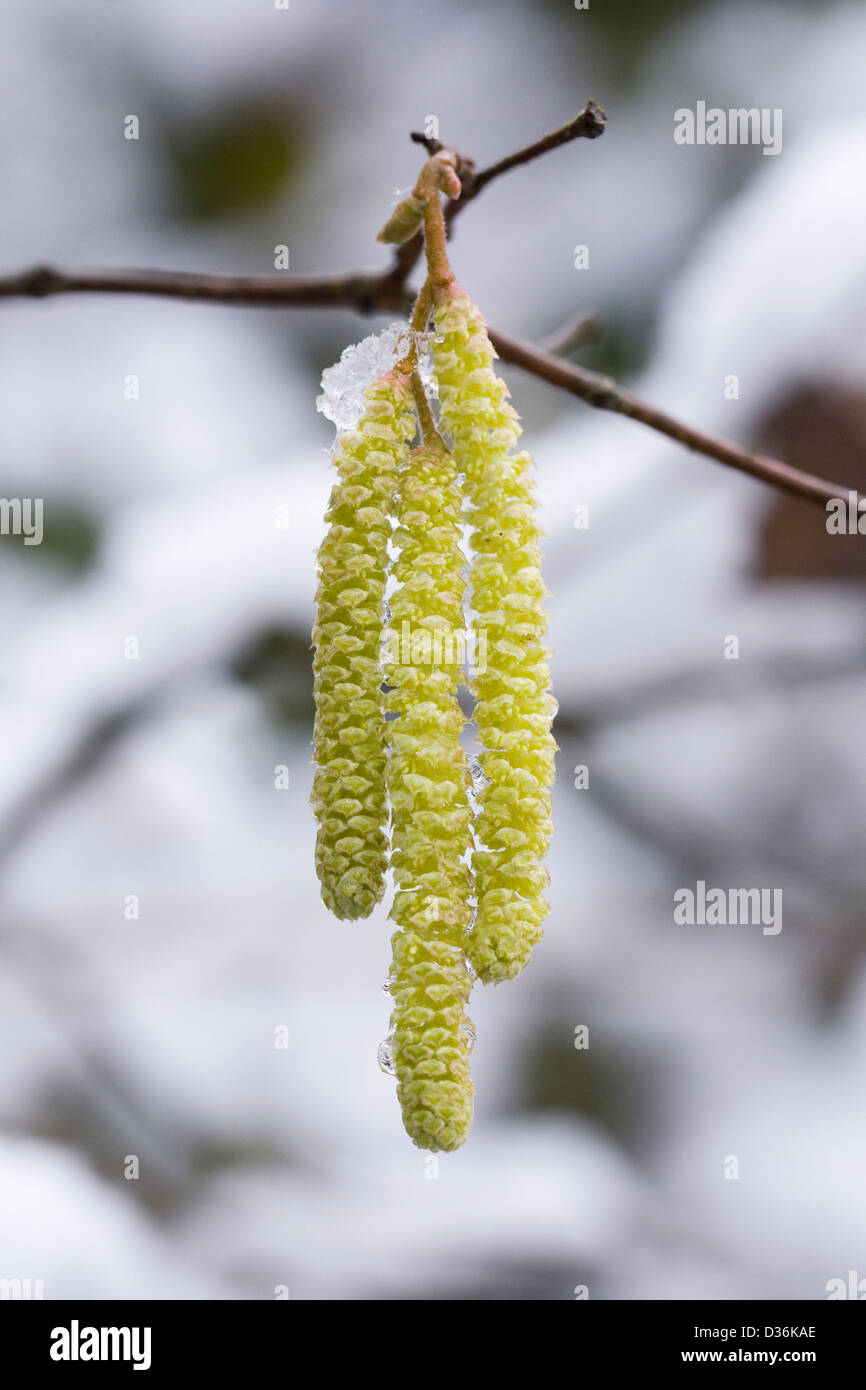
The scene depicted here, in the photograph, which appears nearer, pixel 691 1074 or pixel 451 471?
pixel 451 471

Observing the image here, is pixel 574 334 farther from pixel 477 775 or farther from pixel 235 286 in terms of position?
pixel 477 775

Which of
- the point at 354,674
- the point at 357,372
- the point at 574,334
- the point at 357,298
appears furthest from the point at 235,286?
the point at 574,334

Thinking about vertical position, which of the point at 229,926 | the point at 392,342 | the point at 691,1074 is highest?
the point at 392,342

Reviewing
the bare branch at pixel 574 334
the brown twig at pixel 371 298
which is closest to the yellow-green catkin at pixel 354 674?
the brown twig at pixel 371 298

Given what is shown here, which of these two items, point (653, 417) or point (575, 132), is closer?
point (575, 132)

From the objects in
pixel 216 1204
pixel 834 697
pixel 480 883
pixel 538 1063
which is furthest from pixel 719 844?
pixel 480 883

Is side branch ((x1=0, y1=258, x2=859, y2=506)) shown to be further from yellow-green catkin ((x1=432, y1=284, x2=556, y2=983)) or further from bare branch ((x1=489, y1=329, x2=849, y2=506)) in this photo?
yellow-green catkin ((x1=432, y1=284, x2=556, y2=983))

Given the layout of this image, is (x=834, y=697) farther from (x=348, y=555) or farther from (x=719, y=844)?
(x=348, y=555)

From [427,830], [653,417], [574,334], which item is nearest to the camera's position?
[427,830]
